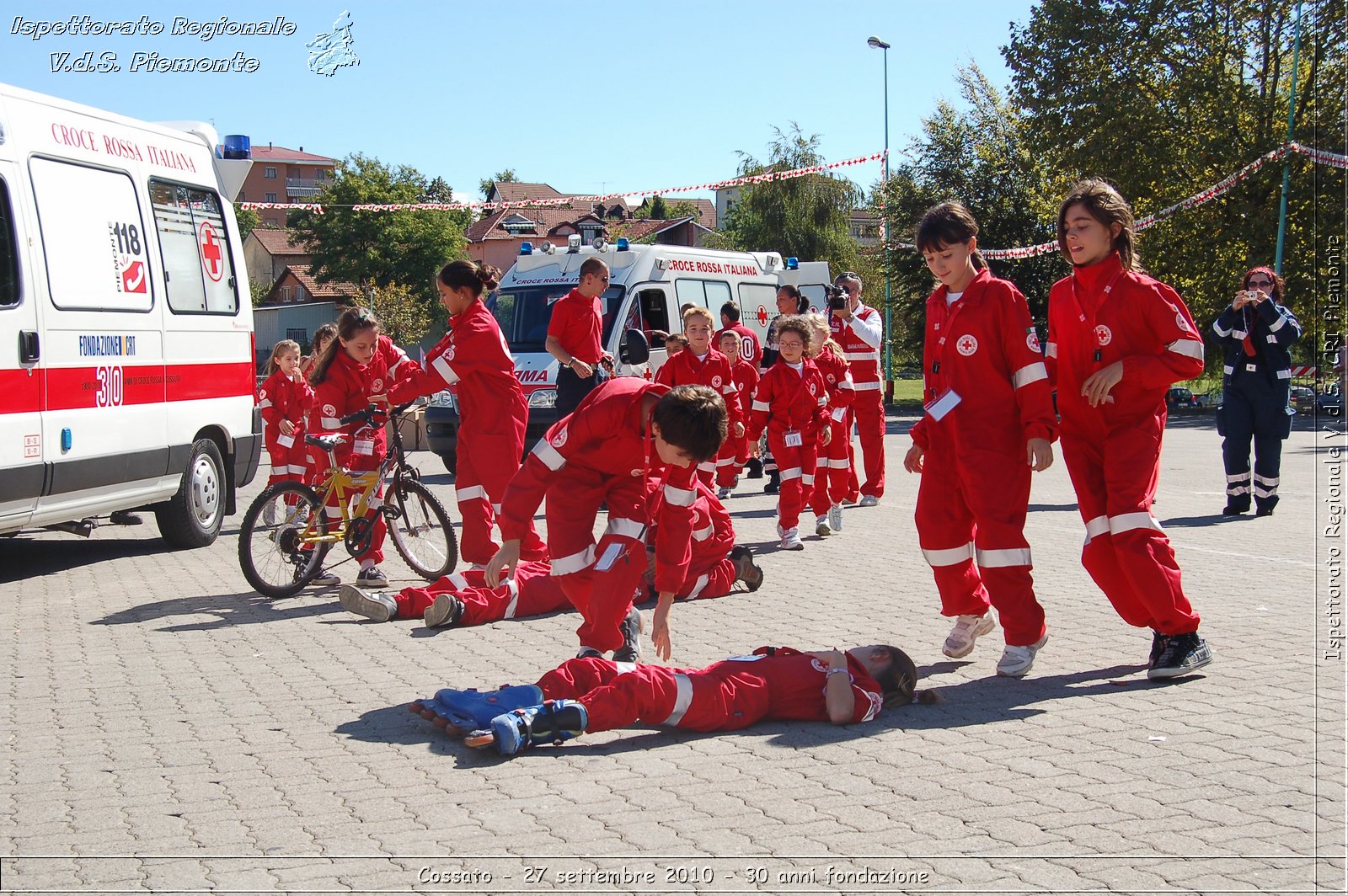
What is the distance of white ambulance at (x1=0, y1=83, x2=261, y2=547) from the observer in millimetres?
8539

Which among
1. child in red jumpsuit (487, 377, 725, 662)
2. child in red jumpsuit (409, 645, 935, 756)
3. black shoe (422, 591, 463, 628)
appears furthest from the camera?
black shoe (422, 591, 463, 628)

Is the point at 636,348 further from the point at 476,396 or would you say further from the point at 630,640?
the point at 630,640

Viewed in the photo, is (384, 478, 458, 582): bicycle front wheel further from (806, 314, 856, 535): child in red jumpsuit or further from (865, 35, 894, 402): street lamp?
(865, 35, 894, 402): street lamp

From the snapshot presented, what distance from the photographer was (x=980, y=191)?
136 ft

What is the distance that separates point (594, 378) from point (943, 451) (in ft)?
19.6

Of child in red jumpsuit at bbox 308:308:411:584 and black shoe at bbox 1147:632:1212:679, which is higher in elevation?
child in red jumpsuit at bbox 308:308:411:584

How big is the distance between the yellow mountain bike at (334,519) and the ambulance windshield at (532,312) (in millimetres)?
7791

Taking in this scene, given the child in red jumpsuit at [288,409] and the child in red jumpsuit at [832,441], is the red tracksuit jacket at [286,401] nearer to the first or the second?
the child in red jumpsuit at [288,409]

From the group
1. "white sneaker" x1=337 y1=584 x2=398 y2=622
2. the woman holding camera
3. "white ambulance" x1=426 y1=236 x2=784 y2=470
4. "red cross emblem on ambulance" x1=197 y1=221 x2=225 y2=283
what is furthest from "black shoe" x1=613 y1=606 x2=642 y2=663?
"white ambulance" x1=426 y1=236 x2=784 y2=470

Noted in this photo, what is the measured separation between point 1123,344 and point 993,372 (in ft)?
1.91

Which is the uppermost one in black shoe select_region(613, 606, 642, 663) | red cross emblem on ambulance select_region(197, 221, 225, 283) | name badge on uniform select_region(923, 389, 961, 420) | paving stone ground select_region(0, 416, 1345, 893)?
red cross emblem on ambulance select_region(197, 221, 225, 283)

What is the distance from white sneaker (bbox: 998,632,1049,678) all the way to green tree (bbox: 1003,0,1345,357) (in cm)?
2627

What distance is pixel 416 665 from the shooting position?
6.43 metres

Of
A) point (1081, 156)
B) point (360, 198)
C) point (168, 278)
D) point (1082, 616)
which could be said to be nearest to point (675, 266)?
point (168, 278)
